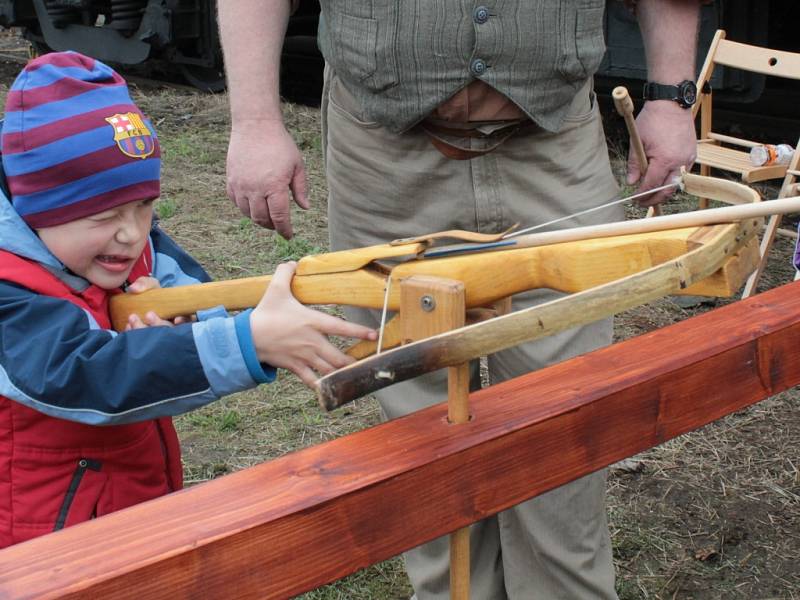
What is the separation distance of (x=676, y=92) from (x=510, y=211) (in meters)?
0.41

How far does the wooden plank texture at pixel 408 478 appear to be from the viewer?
875mm

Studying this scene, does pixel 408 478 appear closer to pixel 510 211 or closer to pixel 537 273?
pixel 537 273

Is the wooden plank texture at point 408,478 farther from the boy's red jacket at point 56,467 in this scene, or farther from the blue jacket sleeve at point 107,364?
the boy's red jacket at point 56,467

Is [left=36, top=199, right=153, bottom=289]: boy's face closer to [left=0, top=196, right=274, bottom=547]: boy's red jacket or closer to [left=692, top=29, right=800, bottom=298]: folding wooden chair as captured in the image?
[left=0, top=196, right=274, bottom=547]: boy's red jacket

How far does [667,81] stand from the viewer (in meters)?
1.96

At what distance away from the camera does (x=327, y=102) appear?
76.8 inches

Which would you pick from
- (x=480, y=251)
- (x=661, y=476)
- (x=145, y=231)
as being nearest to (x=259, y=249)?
(x=661, y=476)

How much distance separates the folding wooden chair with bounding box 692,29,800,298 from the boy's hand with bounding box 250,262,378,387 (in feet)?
10.7

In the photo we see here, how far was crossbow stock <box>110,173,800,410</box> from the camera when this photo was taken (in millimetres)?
984

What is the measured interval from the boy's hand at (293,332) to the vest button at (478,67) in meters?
0.54

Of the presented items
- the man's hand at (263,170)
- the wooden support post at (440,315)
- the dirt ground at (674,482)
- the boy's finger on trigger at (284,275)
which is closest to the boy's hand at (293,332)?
the boy's finger on trigger at (284,275)

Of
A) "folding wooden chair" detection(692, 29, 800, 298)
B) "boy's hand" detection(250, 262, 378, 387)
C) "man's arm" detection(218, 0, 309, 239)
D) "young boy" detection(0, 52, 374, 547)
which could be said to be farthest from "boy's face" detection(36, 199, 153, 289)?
"folding wooden chair" detection(692, 29, 800, 298)

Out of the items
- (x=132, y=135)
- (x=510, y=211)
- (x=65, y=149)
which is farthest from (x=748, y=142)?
(x=65, y=149)

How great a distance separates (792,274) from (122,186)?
388cm
